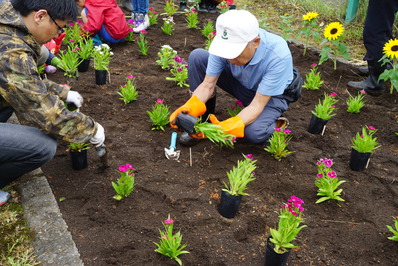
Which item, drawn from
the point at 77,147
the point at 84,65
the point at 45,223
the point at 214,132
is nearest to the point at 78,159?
the point at 77,147

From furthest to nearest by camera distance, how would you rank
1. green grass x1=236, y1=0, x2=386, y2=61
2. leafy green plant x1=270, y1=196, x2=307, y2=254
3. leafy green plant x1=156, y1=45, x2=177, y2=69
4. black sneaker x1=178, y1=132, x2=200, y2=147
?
green grass x1=236, y1=0, x2=386, y2=61, leafy green plant x1=156, y1=45, x2=177, y2=69, black sneaker x1=178, y1=132, x2=200, y2=147, leafy green plant x1=270, y1=196, x2=307, y2=254

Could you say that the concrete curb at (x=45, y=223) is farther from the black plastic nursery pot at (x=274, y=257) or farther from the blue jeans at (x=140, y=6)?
the blue jeans at (x=140, y=6)

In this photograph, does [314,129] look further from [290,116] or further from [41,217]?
[41,217]

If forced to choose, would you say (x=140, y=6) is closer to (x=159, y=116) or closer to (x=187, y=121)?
(x=159, y=116)

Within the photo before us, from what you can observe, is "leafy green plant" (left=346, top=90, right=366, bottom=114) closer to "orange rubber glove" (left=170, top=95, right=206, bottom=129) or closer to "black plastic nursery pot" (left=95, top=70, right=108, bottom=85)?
"orange rubber glove" (left=170, top=95, right=206, bottom=129)

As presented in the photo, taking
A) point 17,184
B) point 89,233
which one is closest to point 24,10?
point 17,184

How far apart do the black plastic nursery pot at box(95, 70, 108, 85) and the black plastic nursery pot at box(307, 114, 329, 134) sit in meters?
2.12

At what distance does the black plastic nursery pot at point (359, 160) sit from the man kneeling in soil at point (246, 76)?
24.1 inches

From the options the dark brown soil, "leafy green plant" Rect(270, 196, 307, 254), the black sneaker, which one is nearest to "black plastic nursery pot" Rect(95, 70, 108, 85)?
the dark brown soil

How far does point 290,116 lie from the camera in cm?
387

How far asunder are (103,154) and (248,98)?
1.32 metres

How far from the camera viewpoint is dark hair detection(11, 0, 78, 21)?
7.14 feet

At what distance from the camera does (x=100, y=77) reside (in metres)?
4.11

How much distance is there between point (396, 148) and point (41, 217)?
289cm
